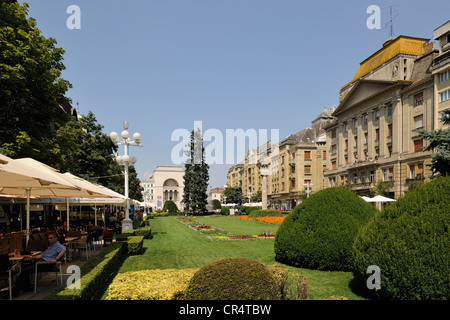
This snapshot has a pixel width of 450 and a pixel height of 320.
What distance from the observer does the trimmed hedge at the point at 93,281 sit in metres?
5.89

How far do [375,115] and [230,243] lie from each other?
115 feet

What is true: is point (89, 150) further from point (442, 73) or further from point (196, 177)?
point (442, 73)

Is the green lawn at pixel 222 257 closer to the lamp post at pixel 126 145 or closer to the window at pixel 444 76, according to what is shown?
the lamp post at pixel 126 145

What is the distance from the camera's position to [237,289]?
4.82 metres

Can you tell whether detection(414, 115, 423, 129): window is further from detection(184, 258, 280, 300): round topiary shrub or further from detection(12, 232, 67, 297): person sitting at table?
detection(12, 232, 67, 297): person sitting at table

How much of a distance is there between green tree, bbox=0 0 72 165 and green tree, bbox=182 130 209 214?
47989 millimetres

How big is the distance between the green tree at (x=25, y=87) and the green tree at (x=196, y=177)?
48.0 meters

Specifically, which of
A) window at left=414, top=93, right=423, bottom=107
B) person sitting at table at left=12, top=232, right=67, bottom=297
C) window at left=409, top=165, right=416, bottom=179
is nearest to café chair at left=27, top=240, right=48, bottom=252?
person sitting at table at left=12, top=232, right=67, bottom=297

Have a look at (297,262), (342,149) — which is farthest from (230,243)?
(342,149)

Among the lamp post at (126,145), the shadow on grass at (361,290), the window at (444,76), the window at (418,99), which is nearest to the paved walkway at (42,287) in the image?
the shadow on grass at (361,290)

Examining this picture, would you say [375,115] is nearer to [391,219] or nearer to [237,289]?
[391,219]

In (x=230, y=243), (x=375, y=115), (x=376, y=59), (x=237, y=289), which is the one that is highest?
(x=376, y=59)

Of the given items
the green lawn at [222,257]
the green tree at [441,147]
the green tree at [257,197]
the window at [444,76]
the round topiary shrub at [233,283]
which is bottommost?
the green tree at [257,197]

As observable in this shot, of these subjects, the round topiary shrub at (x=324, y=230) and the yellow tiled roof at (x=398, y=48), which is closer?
the round topiary shrub at (x=324, y=230)
